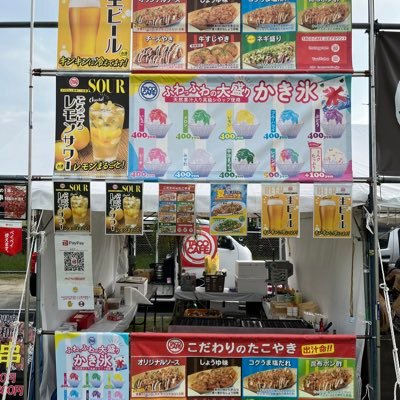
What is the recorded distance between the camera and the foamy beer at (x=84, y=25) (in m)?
3.97

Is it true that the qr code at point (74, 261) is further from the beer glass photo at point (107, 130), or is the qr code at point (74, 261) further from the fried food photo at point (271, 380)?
the fried food photo at point (271, 380)

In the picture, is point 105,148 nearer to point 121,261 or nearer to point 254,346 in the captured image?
point 254,346

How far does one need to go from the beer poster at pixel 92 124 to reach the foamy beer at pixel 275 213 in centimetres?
128

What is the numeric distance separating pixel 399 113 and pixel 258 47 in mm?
1343

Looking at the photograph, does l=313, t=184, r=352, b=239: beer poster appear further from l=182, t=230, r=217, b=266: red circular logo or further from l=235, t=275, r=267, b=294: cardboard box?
l=182, t=230, r=217, b=266: red circular logo

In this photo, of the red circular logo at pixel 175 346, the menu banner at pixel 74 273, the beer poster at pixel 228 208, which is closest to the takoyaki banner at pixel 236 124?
the beer poster at pixel 228 208

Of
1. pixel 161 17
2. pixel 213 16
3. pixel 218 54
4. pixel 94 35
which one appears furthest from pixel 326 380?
pixel 94 35

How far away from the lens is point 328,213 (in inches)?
154

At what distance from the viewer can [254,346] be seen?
12.4 feet

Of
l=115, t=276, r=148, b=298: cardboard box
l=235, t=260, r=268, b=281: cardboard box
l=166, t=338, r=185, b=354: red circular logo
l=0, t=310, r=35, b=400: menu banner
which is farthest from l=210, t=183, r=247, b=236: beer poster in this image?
l=235, t=260, r=268, b=281: cardboard box

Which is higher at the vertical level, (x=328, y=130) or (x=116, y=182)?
(x=328, y=130)

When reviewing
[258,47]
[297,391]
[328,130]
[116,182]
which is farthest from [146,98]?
[297,391]

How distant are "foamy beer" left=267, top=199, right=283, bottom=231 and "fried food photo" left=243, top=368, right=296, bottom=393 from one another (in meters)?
1.17

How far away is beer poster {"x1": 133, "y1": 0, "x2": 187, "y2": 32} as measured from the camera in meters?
3.98
